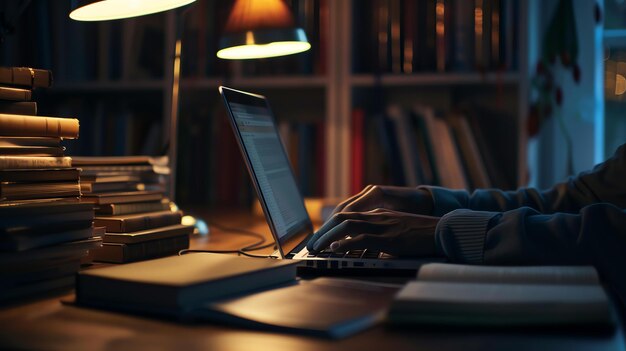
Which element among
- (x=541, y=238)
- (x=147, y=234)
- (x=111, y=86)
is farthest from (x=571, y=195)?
(x=111, y=86)

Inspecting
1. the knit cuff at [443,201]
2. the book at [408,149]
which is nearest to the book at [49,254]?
the knit cuff at [443,201]

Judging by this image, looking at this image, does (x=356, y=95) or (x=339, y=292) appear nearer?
(x=339, y=292)

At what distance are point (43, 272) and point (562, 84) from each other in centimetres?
214

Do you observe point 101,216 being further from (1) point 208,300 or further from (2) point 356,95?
(2) point 356,95

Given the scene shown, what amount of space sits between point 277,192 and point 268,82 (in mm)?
1384

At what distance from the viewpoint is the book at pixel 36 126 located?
0.95 m

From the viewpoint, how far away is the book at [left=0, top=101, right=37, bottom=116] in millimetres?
986

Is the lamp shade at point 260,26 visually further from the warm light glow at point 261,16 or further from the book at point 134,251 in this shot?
the book at point 134,251

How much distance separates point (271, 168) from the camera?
4.19 feet

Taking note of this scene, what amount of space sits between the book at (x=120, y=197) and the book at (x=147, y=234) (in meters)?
0.06

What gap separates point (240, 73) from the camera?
8.75ft

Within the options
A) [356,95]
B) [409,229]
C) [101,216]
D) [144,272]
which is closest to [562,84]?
[356,95]

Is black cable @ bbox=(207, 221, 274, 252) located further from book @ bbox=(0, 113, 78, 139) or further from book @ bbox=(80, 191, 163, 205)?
book @ bbox=(0, 113, 78, 139)

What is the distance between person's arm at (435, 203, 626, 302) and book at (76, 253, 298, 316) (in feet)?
0.84
